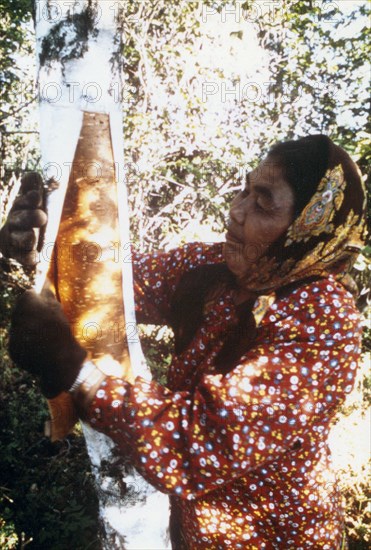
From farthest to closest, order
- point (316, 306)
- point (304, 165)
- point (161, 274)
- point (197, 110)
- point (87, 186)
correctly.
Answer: point (197, 110)
point (161, 274)
point (304, 165)
point (316, 306)
point (87, 186)

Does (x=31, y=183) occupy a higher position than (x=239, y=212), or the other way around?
(x=31, y=183)

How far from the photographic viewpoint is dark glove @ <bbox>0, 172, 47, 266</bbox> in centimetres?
116

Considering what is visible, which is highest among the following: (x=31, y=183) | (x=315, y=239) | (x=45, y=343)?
(x=31, y=183)

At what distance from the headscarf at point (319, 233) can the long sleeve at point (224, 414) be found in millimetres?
275

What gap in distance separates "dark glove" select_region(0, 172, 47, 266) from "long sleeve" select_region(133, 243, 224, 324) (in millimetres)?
749

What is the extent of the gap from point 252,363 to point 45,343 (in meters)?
0.62

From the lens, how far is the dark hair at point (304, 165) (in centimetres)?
149

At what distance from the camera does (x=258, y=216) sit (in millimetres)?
1528

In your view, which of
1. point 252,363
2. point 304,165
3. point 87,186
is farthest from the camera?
point 304,165

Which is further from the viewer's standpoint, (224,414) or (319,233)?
(319,233)

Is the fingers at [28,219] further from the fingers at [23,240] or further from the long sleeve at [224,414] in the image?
the long sleeve at [224,414]

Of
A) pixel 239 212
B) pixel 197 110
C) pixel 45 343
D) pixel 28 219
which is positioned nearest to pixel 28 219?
pixel 28 219

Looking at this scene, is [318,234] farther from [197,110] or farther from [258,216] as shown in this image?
[197,110]

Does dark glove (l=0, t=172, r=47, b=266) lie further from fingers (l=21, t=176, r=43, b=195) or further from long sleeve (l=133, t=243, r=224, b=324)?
long sleeve (l=133, t=243, r=224, b=324)
